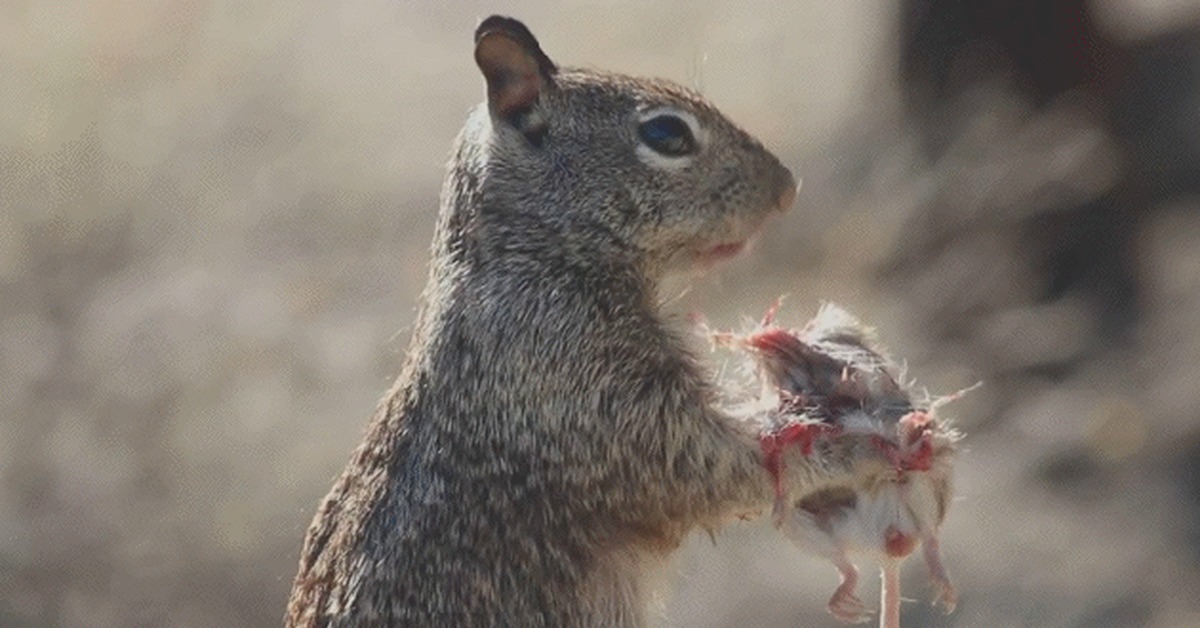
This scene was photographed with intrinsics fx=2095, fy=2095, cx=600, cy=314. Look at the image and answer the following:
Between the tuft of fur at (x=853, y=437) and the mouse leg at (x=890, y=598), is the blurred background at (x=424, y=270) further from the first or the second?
the mouse leg at (x=890, y=598)

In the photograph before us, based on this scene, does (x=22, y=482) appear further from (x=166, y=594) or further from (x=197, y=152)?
(x=197, y=152)

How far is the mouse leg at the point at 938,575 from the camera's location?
4.55m

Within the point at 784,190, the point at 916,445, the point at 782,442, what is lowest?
the point at 916,445

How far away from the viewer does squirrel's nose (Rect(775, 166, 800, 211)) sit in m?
5.19

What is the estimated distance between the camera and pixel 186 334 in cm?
911

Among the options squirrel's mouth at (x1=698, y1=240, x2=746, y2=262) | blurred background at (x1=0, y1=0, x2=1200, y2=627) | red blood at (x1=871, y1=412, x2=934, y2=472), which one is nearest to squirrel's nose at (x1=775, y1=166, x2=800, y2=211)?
squirrel's mouth at (x1=698, y1=240, x2=746, y2=262)

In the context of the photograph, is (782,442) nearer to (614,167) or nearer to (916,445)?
(916,445)

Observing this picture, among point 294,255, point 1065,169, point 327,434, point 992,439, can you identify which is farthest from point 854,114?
point 327,434

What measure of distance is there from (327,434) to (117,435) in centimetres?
94

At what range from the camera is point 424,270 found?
10.8m

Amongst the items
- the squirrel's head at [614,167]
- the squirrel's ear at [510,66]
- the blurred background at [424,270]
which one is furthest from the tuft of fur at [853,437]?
the blurred background at [424,270]

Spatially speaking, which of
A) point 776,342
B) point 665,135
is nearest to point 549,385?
point 776,342

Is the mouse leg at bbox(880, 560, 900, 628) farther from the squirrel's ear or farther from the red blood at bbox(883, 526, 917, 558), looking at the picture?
the squirrel's ear

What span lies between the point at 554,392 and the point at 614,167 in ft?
1.90
